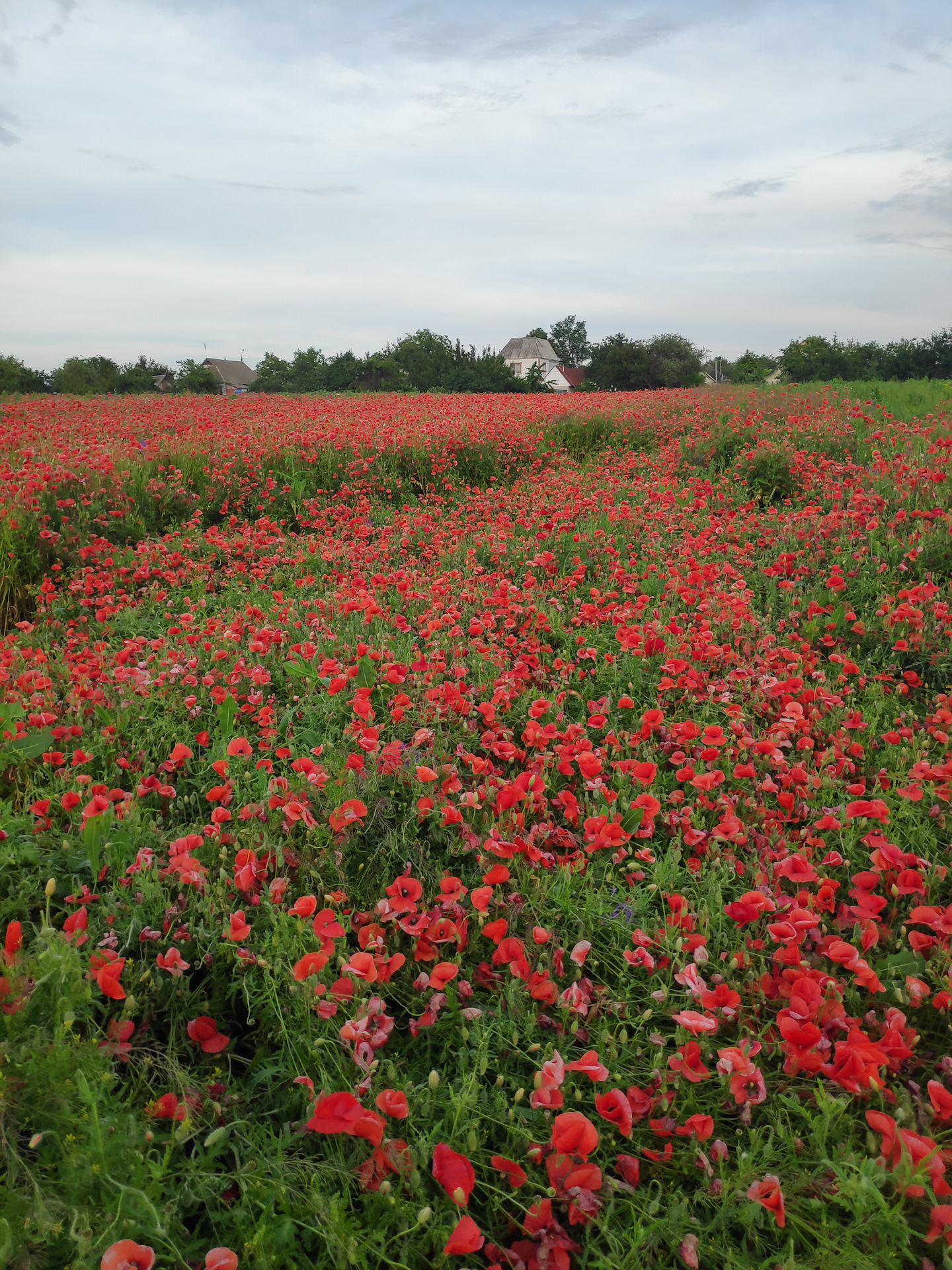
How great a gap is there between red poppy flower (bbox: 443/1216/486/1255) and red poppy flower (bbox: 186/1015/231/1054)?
81 cm

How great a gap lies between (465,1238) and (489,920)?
939 mm

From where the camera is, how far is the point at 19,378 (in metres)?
30.5

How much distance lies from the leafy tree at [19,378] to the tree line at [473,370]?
0.05m

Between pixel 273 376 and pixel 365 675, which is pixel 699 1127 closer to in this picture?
pixel 365 675

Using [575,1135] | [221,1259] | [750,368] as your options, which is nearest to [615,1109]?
[575,1135]

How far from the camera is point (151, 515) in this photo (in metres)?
6.95

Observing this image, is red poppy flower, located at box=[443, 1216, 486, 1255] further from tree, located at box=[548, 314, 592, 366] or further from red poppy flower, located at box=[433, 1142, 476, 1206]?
tree, located at box=[548, 314, 592, 366]

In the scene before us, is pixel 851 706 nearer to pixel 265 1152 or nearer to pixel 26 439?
pixel 265 1152

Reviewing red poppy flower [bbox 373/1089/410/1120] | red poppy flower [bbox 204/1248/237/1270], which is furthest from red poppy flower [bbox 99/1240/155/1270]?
red poppy flower [bbox 373/1089/410/1120]

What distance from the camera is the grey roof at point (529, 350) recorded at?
274 feet

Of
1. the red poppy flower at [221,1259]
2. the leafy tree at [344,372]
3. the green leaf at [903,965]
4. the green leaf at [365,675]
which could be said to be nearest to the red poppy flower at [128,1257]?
the red poppy flower at [221,1259]

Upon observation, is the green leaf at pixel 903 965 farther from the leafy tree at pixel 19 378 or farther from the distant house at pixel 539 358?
the distant house at pixel 539 358

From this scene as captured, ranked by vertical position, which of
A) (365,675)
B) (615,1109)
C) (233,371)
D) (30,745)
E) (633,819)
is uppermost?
(233,371)

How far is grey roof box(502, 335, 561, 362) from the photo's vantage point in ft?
274
